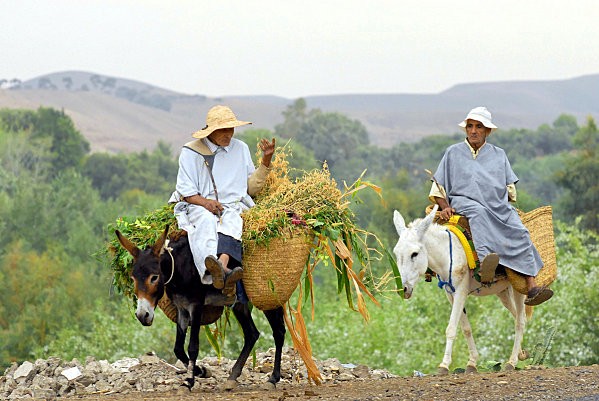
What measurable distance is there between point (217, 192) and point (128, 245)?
1.11 m

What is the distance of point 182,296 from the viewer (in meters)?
10.7

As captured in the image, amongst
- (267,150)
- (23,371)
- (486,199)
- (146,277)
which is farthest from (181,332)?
(486,199)

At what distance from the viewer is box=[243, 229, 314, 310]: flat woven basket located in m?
→ 10.6

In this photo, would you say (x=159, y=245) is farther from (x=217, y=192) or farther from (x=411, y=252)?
(x=411, y=252)

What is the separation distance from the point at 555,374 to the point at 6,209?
57365 mm

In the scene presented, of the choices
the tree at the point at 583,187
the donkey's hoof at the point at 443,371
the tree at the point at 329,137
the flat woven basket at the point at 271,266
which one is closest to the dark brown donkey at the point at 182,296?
the flat woven basket at the point at 271,266

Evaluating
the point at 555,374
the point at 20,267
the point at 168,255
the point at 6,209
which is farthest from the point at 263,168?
the point at 6,209

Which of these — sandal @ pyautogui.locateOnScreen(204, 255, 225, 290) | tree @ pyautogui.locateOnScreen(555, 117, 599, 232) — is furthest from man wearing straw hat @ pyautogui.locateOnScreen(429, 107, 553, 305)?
tree @ pyautogui.locateOnScreen(555, 117, 599, 232)

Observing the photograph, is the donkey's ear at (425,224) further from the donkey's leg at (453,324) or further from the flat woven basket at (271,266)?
the flat woven basket at (271,266)

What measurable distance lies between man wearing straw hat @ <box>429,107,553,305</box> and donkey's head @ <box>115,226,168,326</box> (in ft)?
10.5

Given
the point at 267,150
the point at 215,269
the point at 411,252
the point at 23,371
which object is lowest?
the point at 23,371

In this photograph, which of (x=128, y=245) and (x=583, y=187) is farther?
(x=583, y=187)

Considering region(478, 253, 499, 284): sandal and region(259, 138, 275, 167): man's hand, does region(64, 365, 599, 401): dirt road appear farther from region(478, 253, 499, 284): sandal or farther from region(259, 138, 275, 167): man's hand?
region(259, 138, 275, 167): man's hand

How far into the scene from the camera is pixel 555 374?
10555 mm
